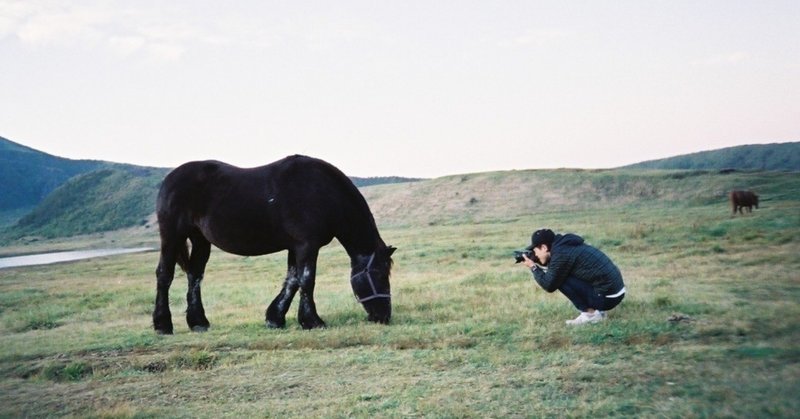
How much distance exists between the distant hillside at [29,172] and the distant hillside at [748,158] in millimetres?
169559

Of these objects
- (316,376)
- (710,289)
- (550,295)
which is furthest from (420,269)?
(316,376)

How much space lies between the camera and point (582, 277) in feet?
25.5

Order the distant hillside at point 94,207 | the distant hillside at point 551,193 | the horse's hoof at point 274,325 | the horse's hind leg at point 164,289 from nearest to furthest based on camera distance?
the horse's hoof at point 274,325
the horse's hind leg at point 164,289
the distant hillside at point 551,193
the distant hillside at point 94,207

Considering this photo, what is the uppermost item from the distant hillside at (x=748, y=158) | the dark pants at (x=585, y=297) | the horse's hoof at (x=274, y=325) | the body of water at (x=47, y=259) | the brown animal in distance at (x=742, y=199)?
the distant hillside at (x=748, y=158)

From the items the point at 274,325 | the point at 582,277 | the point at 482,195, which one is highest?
the point at 482,195

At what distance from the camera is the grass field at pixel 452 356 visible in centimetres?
479

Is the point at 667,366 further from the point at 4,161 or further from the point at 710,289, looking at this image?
the point at 4,161

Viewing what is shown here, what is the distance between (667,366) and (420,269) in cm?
1330

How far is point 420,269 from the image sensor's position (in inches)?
732

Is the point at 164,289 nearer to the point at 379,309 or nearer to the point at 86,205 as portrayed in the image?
the point at 379,309

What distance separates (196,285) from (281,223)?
7.54ft

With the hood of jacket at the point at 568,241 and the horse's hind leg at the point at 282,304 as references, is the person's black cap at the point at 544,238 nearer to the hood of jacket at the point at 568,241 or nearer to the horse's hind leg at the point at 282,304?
the hood of jacket at the point at 568,241

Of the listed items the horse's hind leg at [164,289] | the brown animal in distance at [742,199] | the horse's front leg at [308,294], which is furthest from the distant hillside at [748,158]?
the horse's hind leg at [164,289]

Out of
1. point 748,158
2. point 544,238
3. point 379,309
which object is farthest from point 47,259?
point 748,158
